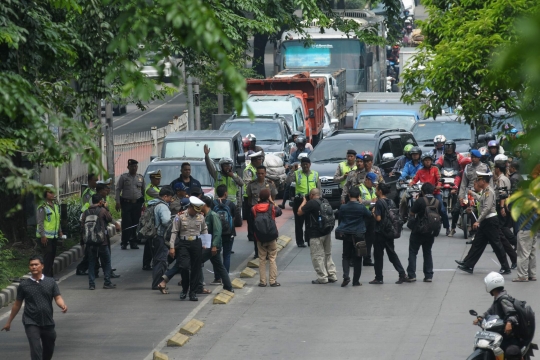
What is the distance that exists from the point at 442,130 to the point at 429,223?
489 inches

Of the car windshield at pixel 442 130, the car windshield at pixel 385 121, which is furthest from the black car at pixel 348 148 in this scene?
the car windshield at pixel 385 121

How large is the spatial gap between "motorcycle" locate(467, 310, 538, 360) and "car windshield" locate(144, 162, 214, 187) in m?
11.2

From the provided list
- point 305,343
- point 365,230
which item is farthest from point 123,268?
point 305,343

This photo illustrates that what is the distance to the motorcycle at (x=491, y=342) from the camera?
10.2 meters

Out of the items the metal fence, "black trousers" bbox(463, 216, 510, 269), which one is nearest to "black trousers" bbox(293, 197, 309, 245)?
"black trousers" bbox(463, 216, 510, 269)

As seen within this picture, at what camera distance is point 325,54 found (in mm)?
41281

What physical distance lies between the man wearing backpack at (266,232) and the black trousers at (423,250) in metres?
2.09

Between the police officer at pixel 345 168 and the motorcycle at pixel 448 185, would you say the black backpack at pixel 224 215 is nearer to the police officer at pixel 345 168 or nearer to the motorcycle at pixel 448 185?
the police officer at pixel 345 168

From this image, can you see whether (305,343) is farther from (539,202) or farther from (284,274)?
(539,202)

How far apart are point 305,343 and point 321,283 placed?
3826mm

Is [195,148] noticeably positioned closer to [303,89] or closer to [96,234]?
[96,234]

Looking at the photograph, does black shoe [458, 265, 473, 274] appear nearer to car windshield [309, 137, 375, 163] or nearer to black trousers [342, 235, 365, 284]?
black trousers [342, 235, 365, 284]

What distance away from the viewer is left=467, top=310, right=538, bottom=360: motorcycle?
1023 cm

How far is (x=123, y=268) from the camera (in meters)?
18.6
